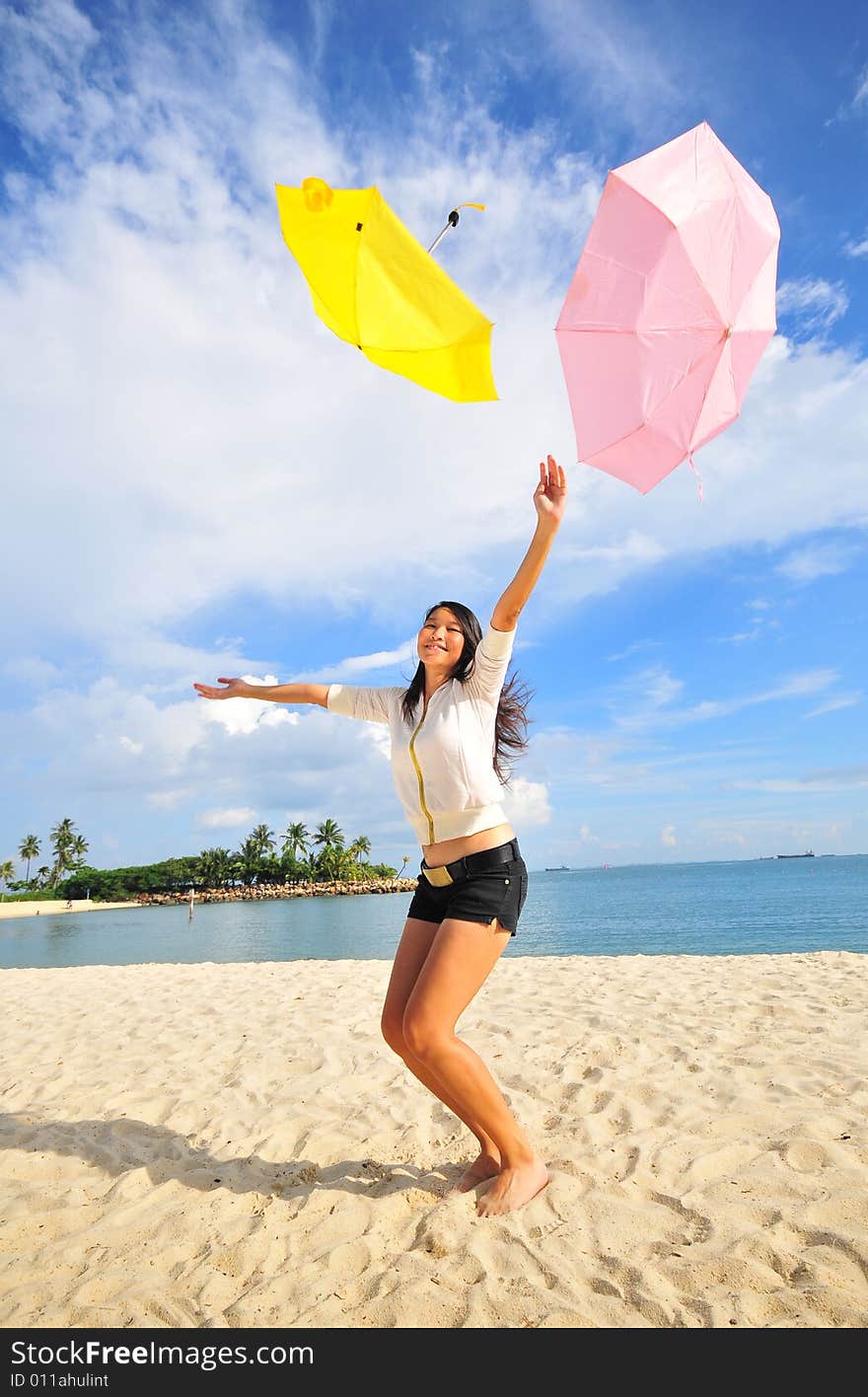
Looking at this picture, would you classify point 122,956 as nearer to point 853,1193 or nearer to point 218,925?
point 218,925

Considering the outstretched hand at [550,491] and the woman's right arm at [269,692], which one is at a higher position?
the outstretched hand at [550,491]

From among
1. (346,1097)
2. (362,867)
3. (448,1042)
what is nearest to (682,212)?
(448,1042)

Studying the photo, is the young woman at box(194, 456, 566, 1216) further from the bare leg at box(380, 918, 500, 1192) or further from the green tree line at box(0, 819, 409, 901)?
the green tree line at box(0, 819, 409, 901)

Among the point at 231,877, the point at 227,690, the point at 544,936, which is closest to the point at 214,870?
the point at 231,877

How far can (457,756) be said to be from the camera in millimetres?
3201

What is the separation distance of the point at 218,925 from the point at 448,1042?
4312 cm

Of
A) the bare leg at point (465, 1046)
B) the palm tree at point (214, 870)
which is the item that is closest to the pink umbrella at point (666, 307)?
the bare leg at point (465, 1046)

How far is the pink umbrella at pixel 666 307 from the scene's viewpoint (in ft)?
11.6

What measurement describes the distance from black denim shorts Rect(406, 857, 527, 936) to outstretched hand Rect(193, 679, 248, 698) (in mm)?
1358

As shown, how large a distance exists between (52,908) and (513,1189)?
316 feet

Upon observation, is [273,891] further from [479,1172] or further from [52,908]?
[479,1172]

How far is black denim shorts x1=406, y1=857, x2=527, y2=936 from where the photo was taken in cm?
323

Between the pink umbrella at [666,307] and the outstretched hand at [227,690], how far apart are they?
2.06 metres

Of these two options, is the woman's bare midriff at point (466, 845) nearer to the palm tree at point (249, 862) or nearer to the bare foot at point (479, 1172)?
the bare foot at point (479, 1172)
